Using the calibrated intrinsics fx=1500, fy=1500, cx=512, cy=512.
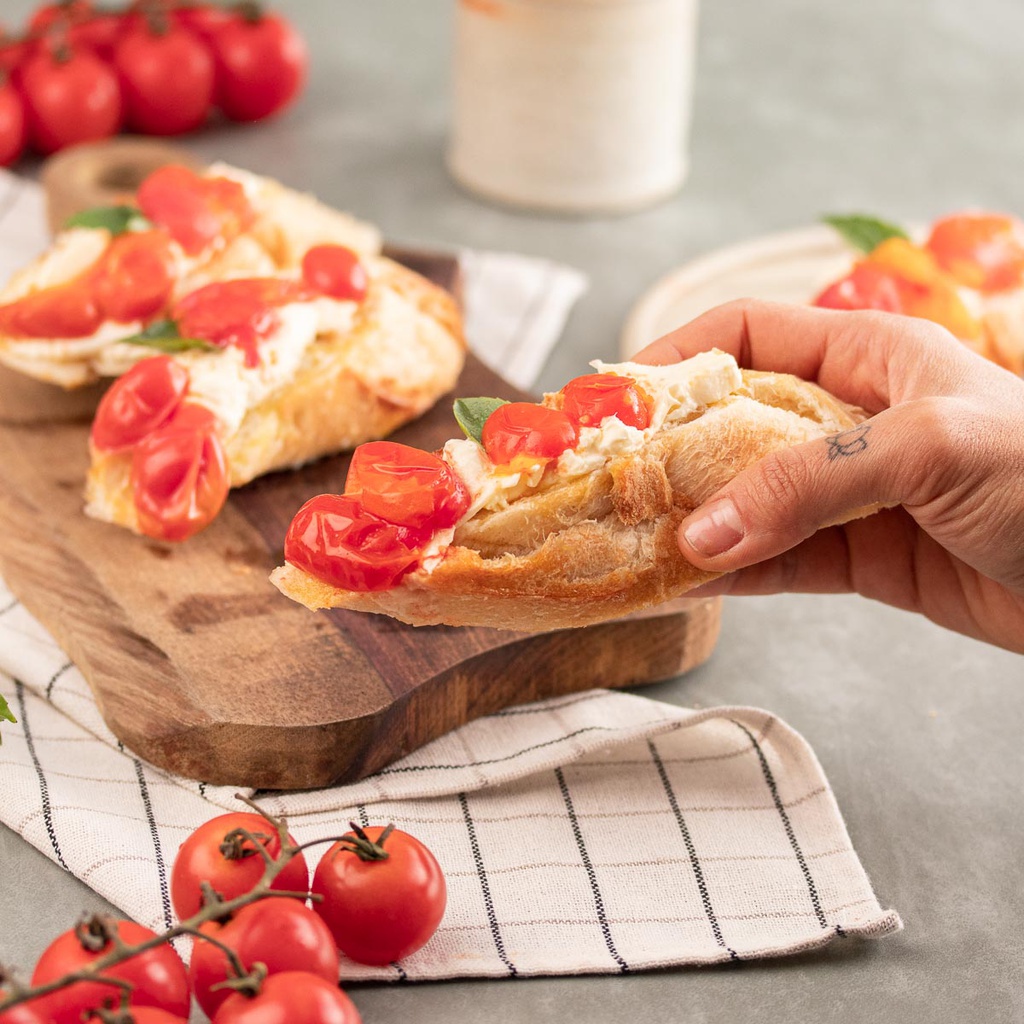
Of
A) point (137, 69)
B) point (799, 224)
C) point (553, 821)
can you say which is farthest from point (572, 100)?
point (553, 821)

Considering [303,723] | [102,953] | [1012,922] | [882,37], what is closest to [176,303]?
[303,723]

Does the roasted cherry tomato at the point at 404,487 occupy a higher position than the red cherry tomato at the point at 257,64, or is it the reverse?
the roasted cherry tomato at the point at 404,487

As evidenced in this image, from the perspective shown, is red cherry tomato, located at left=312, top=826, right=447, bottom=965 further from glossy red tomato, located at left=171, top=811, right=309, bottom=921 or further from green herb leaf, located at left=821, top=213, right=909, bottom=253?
green herb leaf, located at left=821, top=213, right=909, bottom=253

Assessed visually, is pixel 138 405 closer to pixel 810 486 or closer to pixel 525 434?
pixel 525 434

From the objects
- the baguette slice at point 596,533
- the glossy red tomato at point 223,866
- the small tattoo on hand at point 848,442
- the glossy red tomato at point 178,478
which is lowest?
the glossy red tomato at point 178,478

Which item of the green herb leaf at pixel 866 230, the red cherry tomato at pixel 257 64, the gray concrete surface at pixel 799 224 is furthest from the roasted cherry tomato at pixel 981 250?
the red cherry tomato at pixel 257 64

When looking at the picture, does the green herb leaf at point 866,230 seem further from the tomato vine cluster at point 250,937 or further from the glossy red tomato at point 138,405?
the tomato vine cluster at point 250,937
